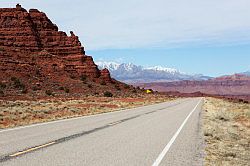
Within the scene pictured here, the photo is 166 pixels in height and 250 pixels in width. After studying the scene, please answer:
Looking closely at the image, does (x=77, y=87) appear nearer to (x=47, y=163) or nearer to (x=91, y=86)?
(x=91, y=86)

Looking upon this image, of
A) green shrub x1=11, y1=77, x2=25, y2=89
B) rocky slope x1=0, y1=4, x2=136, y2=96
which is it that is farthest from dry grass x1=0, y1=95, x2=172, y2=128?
rocky slope x1=0, y1=4, x2=136, y2=96

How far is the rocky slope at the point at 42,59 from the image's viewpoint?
89.1 m

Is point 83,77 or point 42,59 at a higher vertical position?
point 42,59

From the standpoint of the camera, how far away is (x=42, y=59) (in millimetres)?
105625

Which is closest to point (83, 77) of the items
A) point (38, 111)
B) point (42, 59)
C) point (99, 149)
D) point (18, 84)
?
point (42, 59)

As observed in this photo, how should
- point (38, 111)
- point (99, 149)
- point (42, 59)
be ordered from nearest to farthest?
point (99, 149) < point (38, 111) < point (42, 59)

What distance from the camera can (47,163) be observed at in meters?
9.17

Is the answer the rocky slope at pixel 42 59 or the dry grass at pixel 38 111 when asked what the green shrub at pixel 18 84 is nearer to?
the rocky slope at pixel 42 59

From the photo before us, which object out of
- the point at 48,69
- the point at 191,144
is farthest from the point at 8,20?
the point at 191,144

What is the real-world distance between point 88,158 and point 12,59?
300ft

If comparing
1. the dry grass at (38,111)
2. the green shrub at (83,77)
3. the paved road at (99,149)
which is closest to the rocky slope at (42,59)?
the green shrub at (83,77)

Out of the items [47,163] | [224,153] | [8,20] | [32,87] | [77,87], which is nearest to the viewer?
[47,163]

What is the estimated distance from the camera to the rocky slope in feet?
292

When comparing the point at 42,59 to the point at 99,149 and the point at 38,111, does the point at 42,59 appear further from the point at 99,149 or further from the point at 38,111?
the point at 99,149
